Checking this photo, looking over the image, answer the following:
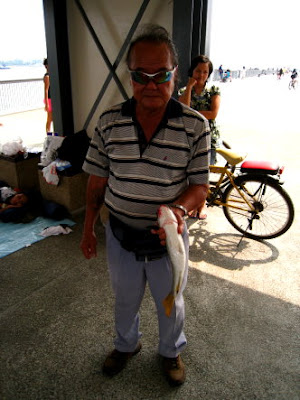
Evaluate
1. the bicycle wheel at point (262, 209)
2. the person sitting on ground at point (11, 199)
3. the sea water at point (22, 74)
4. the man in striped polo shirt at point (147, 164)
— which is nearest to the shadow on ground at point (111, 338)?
the man in striped polo shirt at point (147, 164)

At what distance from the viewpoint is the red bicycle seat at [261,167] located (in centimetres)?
340

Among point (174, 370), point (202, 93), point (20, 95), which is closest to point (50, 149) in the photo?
point (202, 93)

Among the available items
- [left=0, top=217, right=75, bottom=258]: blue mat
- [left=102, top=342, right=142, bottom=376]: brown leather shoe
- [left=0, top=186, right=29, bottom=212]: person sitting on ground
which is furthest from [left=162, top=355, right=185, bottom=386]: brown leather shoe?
[left=0, top=186, right=29, bottom=212]: person sitting on ground

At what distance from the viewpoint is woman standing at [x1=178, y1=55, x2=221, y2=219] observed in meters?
3.35

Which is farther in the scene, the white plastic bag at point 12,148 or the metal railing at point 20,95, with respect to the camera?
the metal railing at point 20,95

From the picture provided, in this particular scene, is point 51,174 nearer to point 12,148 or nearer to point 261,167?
point 12,148

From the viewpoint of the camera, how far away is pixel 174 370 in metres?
1.97

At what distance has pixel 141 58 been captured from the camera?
1417 millimetres

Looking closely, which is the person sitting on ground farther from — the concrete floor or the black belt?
the black belt

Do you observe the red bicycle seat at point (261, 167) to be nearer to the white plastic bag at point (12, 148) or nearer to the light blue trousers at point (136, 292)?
the light blue trousers at point (136, 292)

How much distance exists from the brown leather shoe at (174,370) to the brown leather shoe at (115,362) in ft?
0.90

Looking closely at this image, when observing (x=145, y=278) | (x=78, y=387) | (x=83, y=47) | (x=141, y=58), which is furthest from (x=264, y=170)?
(x=83, y=47)

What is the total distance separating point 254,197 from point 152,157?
2.44m

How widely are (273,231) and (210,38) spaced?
248 cm
